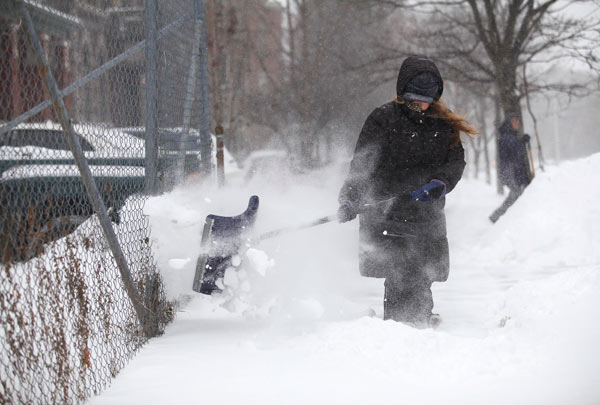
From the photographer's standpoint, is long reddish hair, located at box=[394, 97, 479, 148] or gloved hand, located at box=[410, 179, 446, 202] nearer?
gloved hand, located at box=[410, 179, 446, 202]

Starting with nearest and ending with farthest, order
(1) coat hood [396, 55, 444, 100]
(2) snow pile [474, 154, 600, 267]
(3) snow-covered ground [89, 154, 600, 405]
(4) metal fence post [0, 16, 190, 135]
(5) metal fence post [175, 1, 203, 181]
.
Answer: (4) metal fence post [0, 16, 190, 135] < (3) snow-covered ground [89, 154, 600, 405] < (1) coat hood [396, 55, 444, 100] < (5) metal fence post [175, 1, 203, 181] < (2) snow pile [474, 154, 600, 267]

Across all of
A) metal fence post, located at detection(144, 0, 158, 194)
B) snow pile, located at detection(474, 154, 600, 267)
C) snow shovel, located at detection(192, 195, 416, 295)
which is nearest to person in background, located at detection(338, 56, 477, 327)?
snow shovel, located at detection(192, 195, 416, 295)

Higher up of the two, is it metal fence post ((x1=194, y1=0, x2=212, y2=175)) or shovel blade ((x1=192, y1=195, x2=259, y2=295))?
metal fence post ((x1=194, y1=0, x2=212, y2=175))

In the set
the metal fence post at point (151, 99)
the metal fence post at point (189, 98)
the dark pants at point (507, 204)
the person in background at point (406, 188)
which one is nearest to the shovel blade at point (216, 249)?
the metal fence post at point (151, 99)

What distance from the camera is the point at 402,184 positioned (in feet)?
14.4

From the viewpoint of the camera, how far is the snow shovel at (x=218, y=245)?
163 inches

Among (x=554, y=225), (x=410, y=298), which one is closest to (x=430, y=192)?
(x=410, y=298)

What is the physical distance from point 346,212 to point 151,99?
5.09 feet

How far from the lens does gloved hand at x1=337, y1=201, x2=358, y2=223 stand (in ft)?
14.0

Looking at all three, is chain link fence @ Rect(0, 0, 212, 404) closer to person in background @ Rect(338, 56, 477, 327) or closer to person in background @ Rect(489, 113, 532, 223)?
person in background @ Rect(338, 56, 477, 327)

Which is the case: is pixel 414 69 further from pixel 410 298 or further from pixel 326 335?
pixel 326 335

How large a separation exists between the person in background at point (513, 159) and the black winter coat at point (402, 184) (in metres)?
6.27

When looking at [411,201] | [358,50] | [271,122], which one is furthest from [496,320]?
[271,122]

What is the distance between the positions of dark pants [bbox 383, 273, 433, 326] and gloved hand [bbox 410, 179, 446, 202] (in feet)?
1.91
